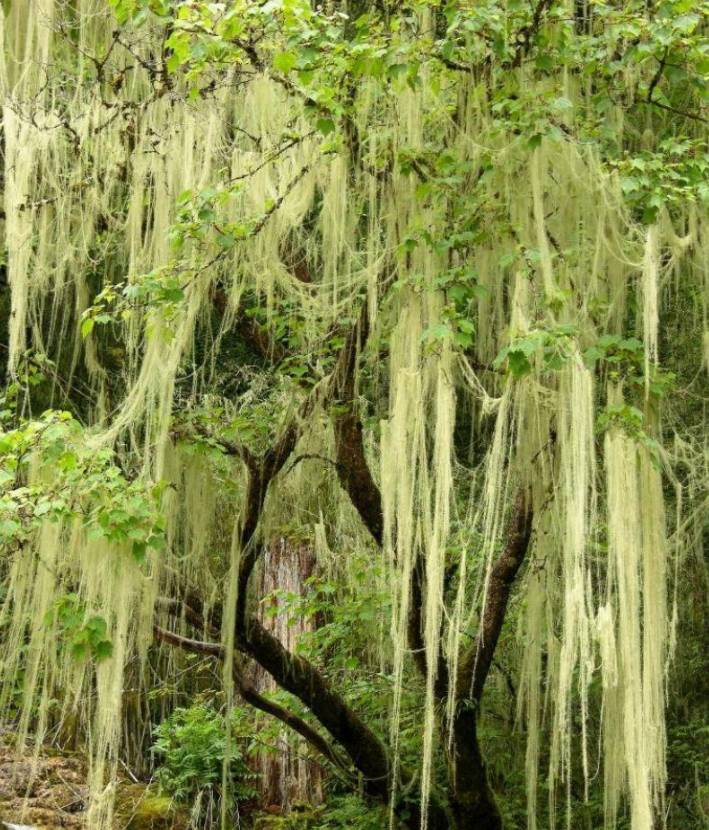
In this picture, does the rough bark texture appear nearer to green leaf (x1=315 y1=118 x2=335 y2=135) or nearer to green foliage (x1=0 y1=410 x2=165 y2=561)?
green foliage (x1=0 y1=410 x2=165 y2=561)

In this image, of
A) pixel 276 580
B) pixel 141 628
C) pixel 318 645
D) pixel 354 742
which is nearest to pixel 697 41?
pixel 141 628

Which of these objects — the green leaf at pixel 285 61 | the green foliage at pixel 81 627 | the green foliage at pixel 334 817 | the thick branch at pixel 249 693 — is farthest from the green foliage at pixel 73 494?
the green foliage at pixel 334 817

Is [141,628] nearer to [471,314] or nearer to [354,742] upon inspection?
[354,742]

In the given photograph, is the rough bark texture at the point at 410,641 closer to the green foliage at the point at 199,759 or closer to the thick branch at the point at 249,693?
the thick branch at the point at 249,693

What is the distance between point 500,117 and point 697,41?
0.89 meters

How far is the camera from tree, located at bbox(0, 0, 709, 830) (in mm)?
4430

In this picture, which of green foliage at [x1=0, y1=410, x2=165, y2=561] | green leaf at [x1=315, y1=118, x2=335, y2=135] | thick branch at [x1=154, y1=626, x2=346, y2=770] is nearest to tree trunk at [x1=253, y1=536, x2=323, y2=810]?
thick branch at [x1=154, y1=626, x2=346, y2=770]

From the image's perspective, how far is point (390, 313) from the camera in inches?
214

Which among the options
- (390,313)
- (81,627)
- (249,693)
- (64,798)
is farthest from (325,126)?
(64,798)

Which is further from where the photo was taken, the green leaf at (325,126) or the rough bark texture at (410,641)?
A: the rough bark texture at (410,641)

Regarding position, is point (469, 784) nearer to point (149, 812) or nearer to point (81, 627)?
point (81, 627)

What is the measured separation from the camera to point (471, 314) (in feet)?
18.8

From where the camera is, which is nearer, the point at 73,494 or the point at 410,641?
the point at 73,494

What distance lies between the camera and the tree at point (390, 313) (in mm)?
4430
